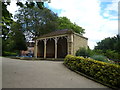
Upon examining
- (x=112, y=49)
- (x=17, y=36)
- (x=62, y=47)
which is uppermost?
(x=17, y=36)

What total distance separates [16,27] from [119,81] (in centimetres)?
2347

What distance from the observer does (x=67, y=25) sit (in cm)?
3055

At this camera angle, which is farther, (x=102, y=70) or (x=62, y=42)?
(x=62, y=42)

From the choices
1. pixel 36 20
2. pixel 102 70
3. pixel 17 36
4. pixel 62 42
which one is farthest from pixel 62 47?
pixel 102 70

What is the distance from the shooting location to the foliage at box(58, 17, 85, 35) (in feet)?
99.6

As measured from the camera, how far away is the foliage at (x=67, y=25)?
30344mm

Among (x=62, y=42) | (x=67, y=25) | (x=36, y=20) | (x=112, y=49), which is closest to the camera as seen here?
(x=62, y=42)

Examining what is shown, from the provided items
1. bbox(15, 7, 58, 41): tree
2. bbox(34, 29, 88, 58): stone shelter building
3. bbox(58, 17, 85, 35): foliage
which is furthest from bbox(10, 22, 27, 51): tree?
bbox(58, 17, 85, 35): foliage

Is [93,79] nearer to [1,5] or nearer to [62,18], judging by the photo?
[1,5]

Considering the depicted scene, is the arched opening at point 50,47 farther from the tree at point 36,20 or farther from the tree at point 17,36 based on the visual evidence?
the tree at point 17,36

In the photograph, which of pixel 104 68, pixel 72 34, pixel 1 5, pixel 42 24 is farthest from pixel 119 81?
pixel 42 24

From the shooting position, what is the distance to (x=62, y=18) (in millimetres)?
33500

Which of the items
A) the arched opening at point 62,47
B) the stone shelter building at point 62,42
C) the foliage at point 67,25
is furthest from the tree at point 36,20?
the foliage at point 67,25

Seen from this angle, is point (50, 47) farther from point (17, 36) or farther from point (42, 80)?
point (42, 80)
